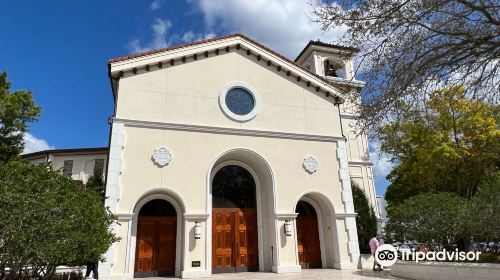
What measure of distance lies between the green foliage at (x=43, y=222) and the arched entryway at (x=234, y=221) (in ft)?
21.1

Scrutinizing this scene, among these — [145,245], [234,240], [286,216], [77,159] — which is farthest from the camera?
[77,159]

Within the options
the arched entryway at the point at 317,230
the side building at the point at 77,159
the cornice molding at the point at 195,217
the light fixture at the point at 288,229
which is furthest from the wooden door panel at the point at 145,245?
Answer: the side building at the point at 77,159

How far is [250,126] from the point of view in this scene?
53.7 ft

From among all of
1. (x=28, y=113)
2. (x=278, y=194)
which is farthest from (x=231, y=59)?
(x=28, y=113)

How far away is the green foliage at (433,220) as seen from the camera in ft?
45.8

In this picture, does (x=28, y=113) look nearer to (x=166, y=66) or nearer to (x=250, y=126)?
(x=166, y=66)

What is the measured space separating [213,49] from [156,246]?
29.9ft

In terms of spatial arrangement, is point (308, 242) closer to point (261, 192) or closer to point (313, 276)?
point (261, 192)

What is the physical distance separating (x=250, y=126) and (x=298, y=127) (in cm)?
245

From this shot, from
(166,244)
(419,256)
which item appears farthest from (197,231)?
(419,256)

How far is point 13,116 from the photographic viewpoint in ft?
67.3

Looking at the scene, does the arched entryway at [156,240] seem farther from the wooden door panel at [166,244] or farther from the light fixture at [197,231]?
the light fixture at [197,231]

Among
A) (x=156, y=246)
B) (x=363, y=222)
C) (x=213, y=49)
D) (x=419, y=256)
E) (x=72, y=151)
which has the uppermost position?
(x=72, y=151)

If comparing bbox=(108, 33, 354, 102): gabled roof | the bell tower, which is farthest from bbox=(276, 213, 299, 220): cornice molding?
the bell tower
